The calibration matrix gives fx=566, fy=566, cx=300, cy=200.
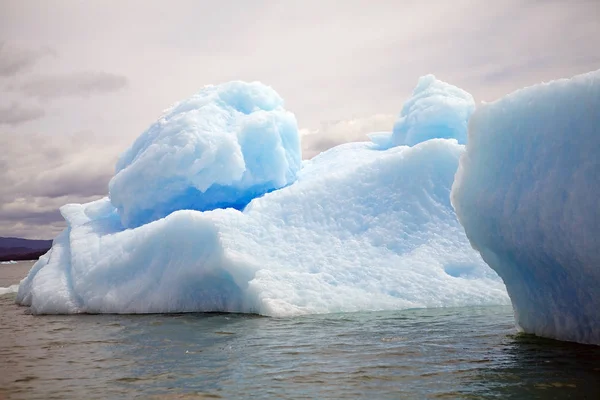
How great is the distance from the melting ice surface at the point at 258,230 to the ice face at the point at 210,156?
3 centimetres

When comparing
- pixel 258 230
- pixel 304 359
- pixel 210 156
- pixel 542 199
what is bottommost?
pixel 304 359

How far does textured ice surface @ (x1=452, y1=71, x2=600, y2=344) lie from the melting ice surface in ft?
8.93

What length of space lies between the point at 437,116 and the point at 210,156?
576 centimetres

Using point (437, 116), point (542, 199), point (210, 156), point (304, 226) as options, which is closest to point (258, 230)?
point (304, 226)

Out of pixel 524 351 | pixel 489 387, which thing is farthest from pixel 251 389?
pixel 524 351

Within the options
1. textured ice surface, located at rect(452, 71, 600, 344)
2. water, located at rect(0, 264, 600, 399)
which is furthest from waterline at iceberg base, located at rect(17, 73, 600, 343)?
water, located at rect(0, 264, 600, 399)

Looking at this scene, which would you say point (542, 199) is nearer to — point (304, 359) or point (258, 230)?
point (304, 359)

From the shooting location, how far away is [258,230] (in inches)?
415

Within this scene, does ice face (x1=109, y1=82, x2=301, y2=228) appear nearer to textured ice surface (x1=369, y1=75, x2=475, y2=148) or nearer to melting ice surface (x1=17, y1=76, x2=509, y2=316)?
melting ice surface (x1=17, y1=76, x2=509, y2=316)

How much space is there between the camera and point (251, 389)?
15.5 ft

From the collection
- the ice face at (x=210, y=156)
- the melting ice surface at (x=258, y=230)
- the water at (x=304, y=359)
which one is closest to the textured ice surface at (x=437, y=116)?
the melting ice surface at (x=258, y=230)

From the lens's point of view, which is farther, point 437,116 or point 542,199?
point 437,116

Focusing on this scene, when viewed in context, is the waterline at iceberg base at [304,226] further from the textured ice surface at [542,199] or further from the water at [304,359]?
the water at [304,359]

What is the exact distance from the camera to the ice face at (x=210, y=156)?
12125mm
